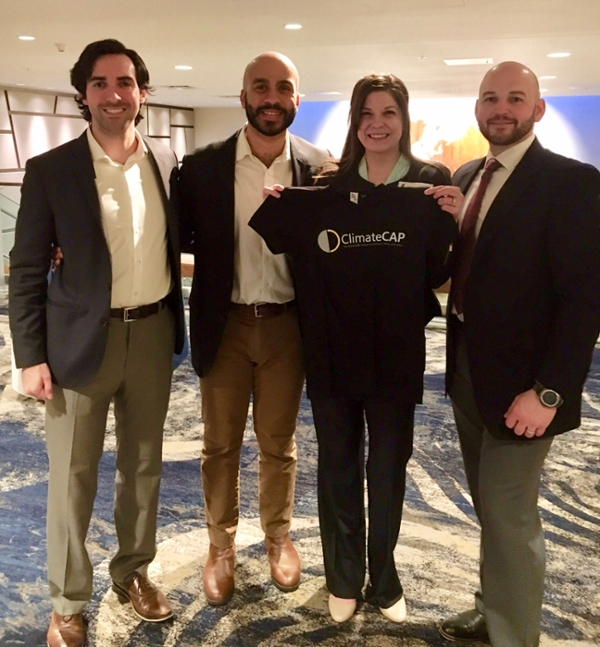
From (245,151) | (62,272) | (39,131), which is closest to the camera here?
(62,272)

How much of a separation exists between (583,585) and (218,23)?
472cm

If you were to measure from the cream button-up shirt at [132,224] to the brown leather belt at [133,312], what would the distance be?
13 millimetres

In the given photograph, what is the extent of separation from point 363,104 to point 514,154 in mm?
471

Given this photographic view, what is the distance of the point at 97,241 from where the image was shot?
196cm

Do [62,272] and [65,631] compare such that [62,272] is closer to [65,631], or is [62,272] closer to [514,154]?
[65,631]

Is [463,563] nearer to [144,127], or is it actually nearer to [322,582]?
[322,582]

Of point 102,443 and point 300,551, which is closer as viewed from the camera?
point 102,443

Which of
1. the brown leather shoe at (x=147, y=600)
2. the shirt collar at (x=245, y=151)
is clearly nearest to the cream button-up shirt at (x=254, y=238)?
the shirt collar at (x=245, y=151)

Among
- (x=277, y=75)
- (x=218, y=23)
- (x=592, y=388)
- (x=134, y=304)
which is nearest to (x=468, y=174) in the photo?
(x=277, y=75)

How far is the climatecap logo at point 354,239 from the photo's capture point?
77.7 inches

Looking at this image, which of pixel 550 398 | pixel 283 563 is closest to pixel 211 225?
pixel 550 398

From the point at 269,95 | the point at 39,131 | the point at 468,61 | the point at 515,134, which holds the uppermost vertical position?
the point at 468,61

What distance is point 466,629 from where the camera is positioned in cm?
223

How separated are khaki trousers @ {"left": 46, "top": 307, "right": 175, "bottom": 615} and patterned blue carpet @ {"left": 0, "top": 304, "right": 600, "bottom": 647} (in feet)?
1.00
